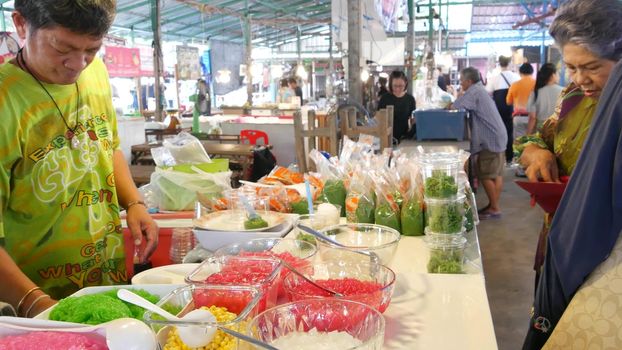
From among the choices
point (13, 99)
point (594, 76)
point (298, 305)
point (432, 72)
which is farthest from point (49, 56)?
point (432, 72)

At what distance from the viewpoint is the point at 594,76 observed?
1934 millimetres

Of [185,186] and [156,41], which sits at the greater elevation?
[156,41]

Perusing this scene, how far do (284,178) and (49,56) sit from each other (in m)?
1.56

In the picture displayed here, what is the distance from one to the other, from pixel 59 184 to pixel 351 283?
1006 mm

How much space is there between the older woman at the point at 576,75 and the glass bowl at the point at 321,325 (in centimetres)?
141

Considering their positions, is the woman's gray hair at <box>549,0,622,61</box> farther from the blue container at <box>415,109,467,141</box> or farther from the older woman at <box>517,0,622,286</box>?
the blue container at <box>415,109,467,141</box>

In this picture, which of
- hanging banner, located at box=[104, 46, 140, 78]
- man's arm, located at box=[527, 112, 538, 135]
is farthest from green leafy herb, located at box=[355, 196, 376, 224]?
hanging banner, located at box=[104, 46, 140, 78]

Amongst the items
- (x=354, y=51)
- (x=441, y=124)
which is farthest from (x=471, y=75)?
(x=354, y=51)

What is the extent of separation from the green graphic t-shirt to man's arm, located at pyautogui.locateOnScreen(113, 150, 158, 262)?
0.08 m

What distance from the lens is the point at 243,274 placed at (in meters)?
1.26

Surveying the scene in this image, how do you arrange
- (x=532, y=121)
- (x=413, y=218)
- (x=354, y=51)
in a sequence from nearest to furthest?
(x=413, y=218) < (x=354, y=51) < (x=532, y=121)

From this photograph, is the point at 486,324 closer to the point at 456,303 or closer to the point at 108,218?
the point at 456,303

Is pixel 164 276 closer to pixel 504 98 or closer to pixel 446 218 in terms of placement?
pixel 446 218

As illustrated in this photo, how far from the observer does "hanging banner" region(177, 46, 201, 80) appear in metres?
12.6
